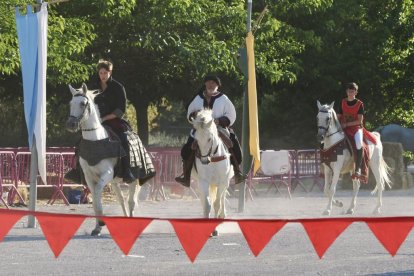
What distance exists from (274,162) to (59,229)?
18876 mm

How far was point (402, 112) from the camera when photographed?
44406 mm

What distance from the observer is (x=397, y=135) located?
40.6 m

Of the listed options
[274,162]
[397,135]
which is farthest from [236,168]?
[397,135]

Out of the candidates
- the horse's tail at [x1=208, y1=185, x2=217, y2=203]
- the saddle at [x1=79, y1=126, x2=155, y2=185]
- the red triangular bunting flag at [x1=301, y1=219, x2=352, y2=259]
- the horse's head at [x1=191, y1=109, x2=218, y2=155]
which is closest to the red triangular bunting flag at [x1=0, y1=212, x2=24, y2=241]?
the red triangular bunting flag at [x1=301, y1=219, x2=352, y2=259]

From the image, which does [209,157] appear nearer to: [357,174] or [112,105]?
[112,105]

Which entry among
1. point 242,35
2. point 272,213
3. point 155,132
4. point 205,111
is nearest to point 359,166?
point 272,213

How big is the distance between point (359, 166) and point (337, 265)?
9049 mm

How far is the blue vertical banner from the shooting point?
55.0ft

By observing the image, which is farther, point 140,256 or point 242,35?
point 242,35

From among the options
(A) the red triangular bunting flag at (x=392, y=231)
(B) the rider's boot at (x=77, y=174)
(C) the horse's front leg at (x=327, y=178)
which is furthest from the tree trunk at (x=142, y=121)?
(A) the red triangular bunting flag at (x=392, y=231)

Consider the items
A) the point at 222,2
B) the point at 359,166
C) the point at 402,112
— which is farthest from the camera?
the point at 402,112

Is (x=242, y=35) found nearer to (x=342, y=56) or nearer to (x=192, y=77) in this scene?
(x=192, y=77)

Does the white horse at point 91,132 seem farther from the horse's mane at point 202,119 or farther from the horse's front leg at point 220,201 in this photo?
the horse's front leg at point 220,201

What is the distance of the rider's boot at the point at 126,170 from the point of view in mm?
16812
